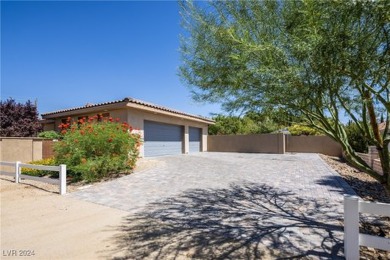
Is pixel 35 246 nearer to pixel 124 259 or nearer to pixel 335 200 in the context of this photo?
pixel 124 259

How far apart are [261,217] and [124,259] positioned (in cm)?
330

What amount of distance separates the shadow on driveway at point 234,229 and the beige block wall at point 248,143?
16620 mm

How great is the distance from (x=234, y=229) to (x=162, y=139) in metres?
14.3

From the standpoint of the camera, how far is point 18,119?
78.9ft

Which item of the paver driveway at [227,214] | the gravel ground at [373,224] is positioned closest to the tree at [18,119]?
the paver driveway at [227,214]

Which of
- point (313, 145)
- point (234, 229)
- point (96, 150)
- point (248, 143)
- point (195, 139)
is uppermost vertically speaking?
point (195, 139)

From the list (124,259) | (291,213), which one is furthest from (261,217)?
(124,259)

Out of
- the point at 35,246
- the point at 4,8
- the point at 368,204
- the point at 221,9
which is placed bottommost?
the point at 35,246

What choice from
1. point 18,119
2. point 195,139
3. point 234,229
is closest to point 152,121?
point 195,139

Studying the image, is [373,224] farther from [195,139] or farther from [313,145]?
[195,139]

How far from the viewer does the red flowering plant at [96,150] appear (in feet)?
34.0

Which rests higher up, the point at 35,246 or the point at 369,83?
the point at 369,83

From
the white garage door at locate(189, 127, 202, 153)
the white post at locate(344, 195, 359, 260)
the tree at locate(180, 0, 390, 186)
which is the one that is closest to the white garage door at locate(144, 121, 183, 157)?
the white garage door at locate(189, 127, 202, 153)

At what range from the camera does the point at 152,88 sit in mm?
14805
